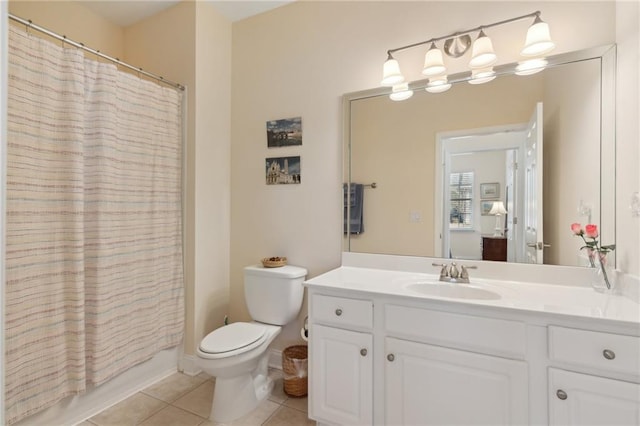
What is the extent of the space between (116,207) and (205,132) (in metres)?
0.80

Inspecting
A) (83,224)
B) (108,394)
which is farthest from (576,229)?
(108,394)

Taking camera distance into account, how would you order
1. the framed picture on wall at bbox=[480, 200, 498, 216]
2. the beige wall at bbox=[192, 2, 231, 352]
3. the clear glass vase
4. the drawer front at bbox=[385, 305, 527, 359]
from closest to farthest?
the drawer front at bbox=[385, 305, 527, 359]
the clear glass vase
the framed picture on wall at bbox=[480, 200, 498, 216]
the beige wall at bbox=[192, 2, 231, 352]

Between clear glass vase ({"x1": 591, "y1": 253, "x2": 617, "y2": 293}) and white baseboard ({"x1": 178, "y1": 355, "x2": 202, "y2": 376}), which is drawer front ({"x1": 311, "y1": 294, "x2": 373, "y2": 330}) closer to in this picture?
clear glass vase ({"x1": 591, "y1": 253, "x2": 617, "y2": 293})

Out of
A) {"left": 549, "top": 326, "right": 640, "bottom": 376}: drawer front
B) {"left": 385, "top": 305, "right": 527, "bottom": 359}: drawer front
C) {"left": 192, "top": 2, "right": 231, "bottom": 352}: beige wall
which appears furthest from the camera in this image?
{"left": 192, "top": 2, "right": 231, "bottom": 352}: beige wall

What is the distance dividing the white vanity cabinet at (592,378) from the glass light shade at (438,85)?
132 cm

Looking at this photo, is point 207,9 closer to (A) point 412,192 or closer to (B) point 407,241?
(A) point 412,192

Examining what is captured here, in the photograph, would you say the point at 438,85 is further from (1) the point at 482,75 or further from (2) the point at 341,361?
(2) the point at 341,361

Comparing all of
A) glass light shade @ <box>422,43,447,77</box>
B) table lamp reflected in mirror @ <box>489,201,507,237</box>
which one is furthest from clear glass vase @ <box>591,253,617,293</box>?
glass light shade @ <box>422,43,447,77</box>

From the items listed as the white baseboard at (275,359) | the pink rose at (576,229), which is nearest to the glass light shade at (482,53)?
the pink rose at (576,229)

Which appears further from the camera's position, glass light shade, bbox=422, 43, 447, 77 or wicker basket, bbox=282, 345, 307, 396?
wicker basket, bbox=282, 345, 307, 396

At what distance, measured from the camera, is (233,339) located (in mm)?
1815

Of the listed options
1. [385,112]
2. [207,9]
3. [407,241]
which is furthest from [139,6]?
[407,241]

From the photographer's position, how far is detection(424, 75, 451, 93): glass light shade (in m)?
1.82

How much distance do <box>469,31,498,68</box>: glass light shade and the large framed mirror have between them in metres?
0.08
